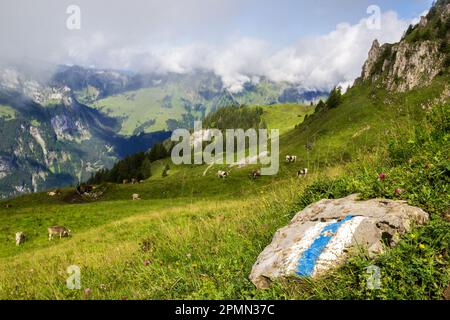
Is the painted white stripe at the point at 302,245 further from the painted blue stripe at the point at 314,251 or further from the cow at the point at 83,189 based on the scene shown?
the cow at the point at 83,189

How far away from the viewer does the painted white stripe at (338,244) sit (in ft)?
17.2

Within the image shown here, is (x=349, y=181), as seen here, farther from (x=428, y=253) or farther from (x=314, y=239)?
(x=428, y=253)

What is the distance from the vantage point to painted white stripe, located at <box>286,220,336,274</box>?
17.8ft

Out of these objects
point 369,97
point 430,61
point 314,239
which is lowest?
point 314,239

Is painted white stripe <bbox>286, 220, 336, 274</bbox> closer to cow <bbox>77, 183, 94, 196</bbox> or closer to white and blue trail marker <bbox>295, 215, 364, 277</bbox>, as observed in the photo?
white and blue trail marker <bbox>295, 215, 364, 277</bbox>

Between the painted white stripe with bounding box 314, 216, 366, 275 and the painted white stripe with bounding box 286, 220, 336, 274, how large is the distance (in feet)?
1.11

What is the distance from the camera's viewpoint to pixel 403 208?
5.95m

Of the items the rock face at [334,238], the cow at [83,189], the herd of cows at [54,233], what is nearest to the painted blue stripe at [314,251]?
the rock face at [334,238]

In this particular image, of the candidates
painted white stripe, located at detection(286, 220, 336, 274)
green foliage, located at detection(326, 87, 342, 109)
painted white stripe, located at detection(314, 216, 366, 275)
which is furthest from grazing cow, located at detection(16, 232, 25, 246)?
green foliage, located at detection(326, 87, 342, 109)

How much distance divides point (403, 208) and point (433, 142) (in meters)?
3.08

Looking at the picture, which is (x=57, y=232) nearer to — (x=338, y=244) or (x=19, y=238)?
(x=19, y=238)
